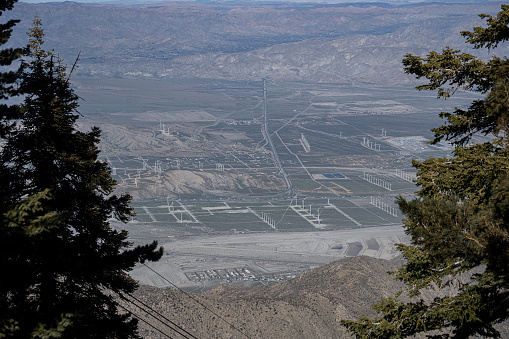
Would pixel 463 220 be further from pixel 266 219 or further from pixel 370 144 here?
pixel 370 144

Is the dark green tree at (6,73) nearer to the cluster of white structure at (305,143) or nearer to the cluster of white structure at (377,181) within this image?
the cluster of white structure at (377,181)

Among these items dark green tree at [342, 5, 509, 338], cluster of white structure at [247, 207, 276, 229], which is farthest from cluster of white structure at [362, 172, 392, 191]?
dark green tree at [342, 5, 509, 338]

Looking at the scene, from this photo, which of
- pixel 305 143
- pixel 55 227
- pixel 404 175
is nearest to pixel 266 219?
pixel 404 175

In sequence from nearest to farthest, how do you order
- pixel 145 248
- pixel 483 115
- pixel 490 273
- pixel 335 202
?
pixel 490 273 → pixel 483 115 → pixel 145 248 → pixel 335 202

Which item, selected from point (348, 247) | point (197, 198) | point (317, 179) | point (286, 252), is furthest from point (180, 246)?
point (317, 179)

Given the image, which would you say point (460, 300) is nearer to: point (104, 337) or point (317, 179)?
point (104, 337)

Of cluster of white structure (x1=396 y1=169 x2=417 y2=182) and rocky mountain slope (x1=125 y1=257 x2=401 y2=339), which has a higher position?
rocky mountain slope (x1=125 y1=257 x2=401 y2=339)

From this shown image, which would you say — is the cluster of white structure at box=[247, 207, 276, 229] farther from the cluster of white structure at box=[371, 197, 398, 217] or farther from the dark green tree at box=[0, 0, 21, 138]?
the dark green tree at box=[0, 0, 21, 138]
